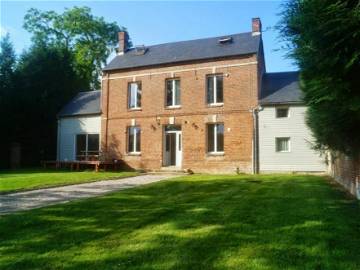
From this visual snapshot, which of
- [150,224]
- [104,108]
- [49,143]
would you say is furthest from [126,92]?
[150,224]

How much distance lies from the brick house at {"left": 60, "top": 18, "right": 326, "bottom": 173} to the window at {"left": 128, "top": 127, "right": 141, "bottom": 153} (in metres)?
0.02

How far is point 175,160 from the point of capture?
2298cm

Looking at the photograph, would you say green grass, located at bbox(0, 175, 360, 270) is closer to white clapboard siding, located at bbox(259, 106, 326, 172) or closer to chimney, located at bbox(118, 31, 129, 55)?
white clapboard siding, located at bbox(259, 106, 326, 172)

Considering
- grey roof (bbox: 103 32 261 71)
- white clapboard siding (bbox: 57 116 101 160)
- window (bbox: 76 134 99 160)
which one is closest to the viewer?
grey roof (bbox: 103 32 261 71)

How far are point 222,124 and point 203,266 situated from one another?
1698cm

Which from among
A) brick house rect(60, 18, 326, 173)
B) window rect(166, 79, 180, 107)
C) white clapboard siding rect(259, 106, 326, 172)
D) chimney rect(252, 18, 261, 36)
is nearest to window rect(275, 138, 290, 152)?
white clapboard siding rect(259, 106, 326, 172)

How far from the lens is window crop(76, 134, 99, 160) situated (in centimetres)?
2527

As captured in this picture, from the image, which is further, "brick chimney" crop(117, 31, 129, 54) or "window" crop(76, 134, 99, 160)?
"brick chimney" crop(117, 31, 129, 54)

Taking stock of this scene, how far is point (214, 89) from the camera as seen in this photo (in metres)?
21.8

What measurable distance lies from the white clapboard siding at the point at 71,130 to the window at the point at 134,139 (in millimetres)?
2426

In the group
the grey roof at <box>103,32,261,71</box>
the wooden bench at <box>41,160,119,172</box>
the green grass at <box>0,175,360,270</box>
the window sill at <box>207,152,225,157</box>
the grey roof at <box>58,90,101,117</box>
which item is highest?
the grey roof at <box>103,32,261,71</box>

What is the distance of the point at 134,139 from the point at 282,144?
845cm

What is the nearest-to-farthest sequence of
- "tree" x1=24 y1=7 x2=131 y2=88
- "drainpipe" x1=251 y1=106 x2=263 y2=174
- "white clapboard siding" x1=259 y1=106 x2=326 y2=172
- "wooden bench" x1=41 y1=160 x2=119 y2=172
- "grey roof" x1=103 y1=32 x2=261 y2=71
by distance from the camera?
"white clapboard siding" x1=259 y1=106 x2=326 y2=172 < "drainpipe" x1=251 y1=106 x2=263 y2=174 < "grey roof" x1=103 y1=32 x2=261 y2=71 < "wooden bench" x1=41 y1=160 x2=119 y2=172 < "tree" x1=24 y1=7 x2=131 y2=88

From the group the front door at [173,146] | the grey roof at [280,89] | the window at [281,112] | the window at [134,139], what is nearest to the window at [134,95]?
the window at [134,139]
